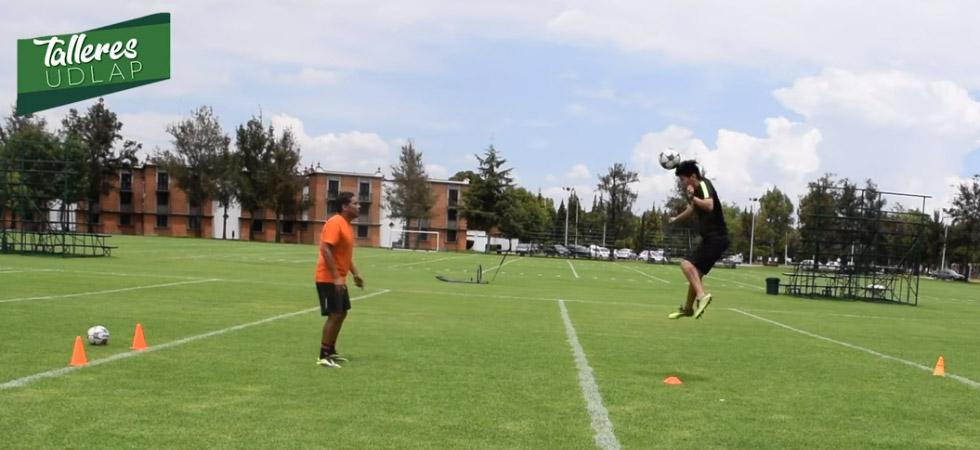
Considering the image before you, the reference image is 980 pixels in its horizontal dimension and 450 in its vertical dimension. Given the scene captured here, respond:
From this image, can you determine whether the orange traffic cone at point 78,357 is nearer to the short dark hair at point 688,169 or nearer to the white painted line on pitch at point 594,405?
the white painted line on pitch at point 594,405

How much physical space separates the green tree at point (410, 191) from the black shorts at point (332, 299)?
85223 mm

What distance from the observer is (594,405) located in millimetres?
7449

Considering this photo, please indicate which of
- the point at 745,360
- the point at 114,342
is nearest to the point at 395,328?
the point at 114,342

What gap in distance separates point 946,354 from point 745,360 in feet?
14.9

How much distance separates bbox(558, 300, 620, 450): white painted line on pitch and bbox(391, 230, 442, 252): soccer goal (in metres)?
81.8

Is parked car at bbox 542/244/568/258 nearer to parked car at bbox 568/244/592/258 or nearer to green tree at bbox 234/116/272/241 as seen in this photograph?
parked car at bbox 568/244/592/258

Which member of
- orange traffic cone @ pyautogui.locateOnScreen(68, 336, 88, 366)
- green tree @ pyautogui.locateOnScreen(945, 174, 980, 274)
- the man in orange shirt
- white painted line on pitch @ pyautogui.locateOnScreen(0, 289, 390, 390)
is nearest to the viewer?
white painted line on pitch @ pyautogui.locateOnScreen(0, 289, 390, 390)

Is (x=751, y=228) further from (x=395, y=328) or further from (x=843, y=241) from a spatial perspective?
(x=395, y=328)

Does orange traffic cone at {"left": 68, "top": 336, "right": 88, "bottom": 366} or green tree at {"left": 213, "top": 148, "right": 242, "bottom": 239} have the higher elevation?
green tree at {"left": 213, "top": 148, "right": 242, "bottom": 239}

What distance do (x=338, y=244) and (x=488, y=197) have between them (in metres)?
83.6

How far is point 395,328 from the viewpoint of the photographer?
529 inches

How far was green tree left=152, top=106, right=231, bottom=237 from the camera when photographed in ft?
316

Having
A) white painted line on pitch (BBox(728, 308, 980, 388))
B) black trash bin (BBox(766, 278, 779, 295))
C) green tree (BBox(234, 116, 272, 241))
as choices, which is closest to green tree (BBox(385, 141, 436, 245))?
green tree (BBox(234, 116, 272, 241))

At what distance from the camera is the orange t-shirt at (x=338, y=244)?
9.10 meters
